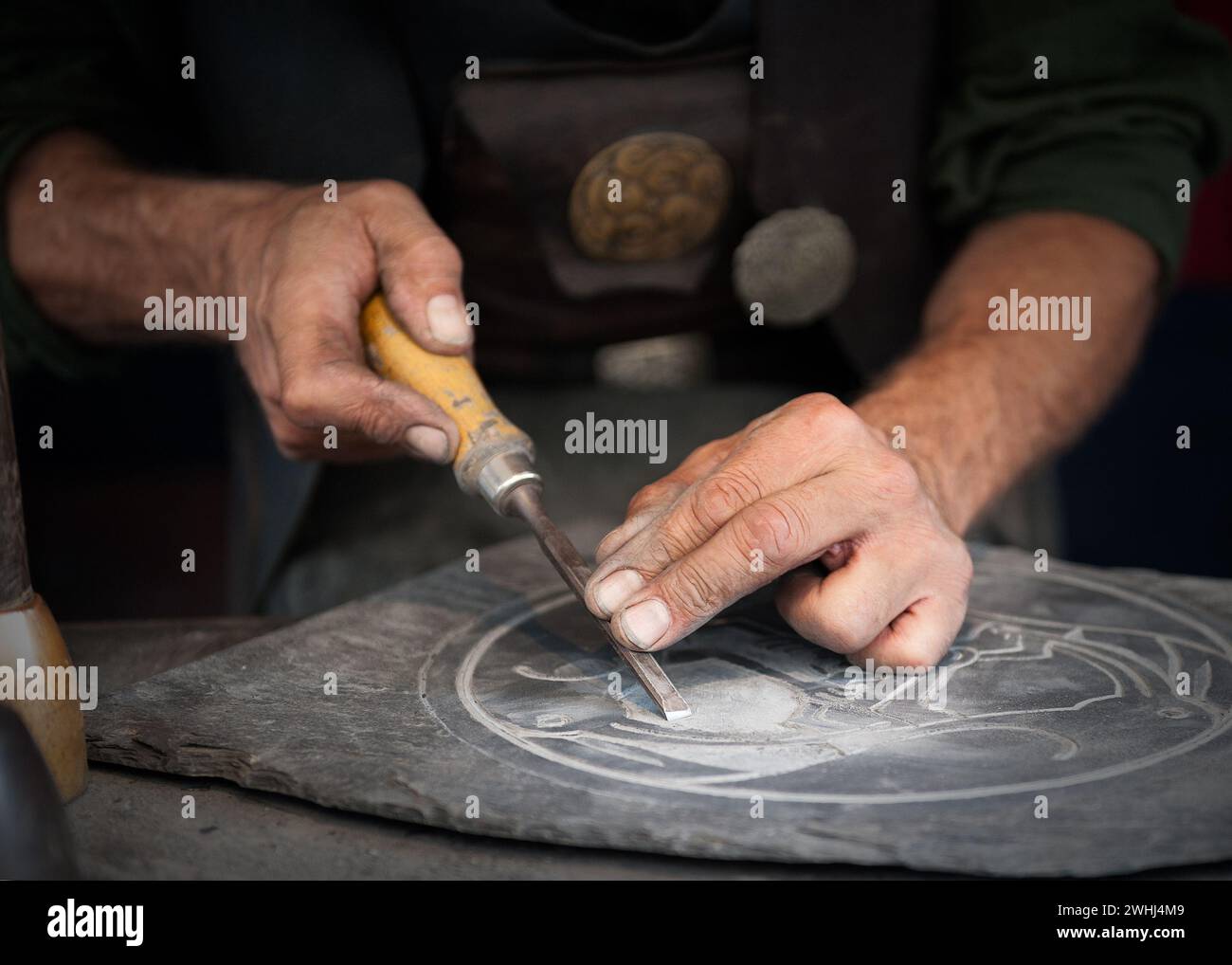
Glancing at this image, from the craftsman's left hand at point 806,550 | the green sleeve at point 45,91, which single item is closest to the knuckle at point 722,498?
the craftsman's left hand at point 806,550

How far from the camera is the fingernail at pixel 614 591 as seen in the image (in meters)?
1.04

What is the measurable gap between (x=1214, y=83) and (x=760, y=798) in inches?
51.2

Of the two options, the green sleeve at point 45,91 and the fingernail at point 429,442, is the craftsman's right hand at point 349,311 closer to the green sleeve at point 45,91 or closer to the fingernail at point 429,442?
the fingernail at point 429,442

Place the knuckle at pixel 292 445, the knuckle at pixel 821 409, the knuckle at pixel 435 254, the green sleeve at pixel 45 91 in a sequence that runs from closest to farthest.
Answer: the knuckle at pixel 821 409 < the knuckle at pixel 435 254 < the knuckle at pixel 292 445 < the green sleeve at pixel 45 91

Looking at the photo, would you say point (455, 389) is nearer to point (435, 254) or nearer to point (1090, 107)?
point (435, 254)

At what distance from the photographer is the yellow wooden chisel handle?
1.17 metres

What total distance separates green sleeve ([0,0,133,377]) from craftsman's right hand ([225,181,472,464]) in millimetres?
494

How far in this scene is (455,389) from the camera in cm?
119

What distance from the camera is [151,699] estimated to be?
1054mm

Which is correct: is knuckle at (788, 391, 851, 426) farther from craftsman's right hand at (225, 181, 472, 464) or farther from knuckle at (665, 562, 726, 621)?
craftsman's right hand at (225, 181, 472, 464)

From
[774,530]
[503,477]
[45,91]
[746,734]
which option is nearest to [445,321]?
[503,477]

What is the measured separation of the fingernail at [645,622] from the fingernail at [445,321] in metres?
0.34

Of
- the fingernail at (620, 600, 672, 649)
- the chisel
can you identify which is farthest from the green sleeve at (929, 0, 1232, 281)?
the fingernail at (620, 600, 672, 649)

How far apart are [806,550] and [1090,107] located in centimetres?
97
